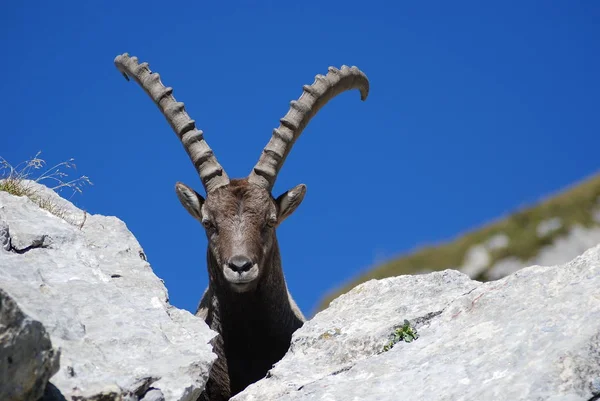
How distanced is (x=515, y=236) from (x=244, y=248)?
23.7 m

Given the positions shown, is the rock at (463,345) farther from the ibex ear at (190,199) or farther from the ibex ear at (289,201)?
the ibex ear at (190,199)

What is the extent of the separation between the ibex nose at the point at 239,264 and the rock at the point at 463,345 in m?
1.58

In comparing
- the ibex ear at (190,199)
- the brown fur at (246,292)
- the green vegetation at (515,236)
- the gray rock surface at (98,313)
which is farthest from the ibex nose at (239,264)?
the green vegetation at (515,236)

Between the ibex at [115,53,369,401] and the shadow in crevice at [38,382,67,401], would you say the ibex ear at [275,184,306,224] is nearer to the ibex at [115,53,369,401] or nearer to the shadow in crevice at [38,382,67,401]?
the ibex at [115,53,369,401]

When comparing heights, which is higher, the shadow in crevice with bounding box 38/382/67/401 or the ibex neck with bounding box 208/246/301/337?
the ibex neck with bounding box 208/246/301/337

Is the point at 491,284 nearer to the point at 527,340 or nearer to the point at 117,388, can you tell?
the point at 527,340

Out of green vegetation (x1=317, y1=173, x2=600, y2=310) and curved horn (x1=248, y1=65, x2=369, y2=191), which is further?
green vegetation (x1=317, y1=173, x2=600, y2=310)

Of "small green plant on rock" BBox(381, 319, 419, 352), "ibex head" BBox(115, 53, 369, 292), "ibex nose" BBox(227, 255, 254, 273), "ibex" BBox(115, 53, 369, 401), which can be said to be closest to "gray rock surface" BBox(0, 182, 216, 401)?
"ibex nose" BBox(227, 255, 254, 273)

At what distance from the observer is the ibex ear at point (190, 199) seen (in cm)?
1241

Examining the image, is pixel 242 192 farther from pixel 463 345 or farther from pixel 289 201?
pixel 463 345

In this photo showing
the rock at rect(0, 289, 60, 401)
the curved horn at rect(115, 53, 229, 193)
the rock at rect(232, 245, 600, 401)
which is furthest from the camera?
the curved horn at rect(115, 53, 229, 193)

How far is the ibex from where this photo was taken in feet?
36.7

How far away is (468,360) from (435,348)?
54cm

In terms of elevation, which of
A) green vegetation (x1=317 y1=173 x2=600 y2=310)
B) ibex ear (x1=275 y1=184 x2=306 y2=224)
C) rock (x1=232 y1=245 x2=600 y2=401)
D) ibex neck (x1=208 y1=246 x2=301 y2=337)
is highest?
green vegetation (x1=317 y1=173 x2=600 y2=310)
